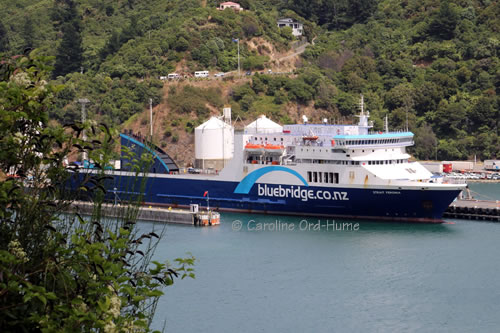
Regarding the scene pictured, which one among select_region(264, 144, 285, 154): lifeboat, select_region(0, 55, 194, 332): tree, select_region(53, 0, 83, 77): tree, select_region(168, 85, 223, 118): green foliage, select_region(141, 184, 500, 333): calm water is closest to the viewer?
select_region(0, 55, 194, 332): tree

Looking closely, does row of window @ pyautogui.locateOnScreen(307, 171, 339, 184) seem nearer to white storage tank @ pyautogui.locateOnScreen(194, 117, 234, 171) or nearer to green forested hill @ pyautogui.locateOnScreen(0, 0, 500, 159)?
white storage tank @ pyautogui.locateOnScreen(194, 117, 234, 171)

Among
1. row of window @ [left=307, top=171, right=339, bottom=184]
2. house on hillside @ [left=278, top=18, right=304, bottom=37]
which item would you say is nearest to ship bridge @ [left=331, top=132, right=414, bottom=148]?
row of window @ [left=307, top=171, right=339, bottom=184]

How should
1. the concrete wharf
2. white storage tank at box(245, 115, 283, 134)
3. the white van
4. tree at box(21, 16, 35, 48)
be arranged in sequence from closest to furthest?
the concrete wharf, white storage tank at box(245, 115, 283, 134), the white van, tree at box(21, 16, 35, 48)

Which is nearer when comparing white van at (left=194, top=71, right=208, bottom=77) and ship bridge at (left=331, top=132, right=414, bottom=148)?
ship bridge at (left=331, top=132, right=414, bottom=148)

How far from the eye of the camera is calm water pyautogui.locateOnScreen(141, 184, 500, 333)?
2391 centimetres

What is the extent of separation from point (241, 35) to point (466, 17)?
22095 millimetres

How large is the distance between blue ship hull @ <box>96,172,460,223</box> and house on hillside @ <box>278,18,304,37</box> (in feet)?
143

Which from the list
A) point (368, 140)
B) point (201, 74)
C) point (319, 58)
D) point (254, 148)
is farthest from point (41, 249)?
point (319, 58)

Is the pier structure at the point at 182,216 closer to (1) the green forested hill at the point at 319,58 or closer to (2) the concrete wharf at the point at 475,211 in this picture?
(2) the concrete wharf at the point at 475,211

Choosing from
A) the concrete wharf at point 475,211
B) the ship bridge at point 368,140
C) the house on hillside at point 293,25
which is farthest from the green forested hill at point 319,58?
the ship bridge at point 368,140

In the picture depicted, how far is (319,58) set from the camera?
273 feet

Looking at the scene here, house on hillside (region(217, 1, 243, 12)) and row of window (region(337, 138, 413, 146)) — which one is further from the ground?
house on hillside (region(217, 1, 243, 12))

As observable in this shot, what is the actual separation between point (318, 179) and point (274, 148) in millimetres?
3418

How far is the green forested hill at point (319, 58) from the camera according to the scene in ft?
235
